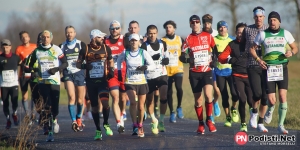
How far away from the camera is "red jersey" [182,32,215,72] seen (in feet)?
45.4

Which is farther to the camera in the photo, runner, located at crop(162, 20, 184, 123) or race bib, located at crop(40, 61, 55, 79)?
runner, located at crop(162, 20, 184, 123)

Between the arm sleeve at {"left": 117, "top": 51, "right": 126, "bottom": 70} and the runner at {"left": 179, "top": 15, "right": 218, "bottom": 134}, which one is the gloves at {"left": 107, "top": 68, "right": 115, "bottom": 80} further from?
the runner at {"left": 179, "top": 15, "right": 218, "bottom": 134}

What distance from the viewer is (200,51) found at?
13883 mm

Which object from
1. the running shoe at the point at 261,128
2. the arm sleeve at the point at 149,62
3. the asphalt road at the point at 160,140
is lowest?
the asphalt road at the point at 160,140

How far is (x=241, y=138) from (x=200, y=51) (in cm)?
239

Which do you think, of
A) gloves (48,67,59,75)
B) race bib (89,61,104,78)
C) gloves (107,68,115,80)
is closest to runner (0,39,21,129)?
gloves (48,67,59,75)

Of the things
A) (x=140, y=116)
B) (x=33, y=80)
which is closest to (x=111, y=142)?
(x=140, y=116)

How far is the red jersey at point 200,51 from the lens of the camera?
1385 centimetres

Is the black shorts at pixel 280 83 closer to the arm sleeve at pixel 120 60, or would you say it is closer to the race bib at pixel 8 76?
the arm sleeve at pixel 120 60

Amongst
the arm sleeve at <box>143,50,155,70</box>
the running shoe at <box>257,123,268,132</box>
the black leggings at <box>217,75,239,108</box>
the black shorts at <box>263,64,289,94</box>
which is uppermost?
the arm sleeve at <box>143,50,155,70</box>

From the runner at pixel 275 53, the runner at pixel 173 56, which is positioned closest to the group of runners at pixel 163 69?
the runner at pixel 275 53

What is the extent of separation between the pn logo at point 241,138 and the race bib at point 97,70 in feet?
9.96

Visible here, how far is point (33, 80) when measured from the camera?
664 inches

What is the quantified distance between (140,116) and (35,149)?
2140 mm
